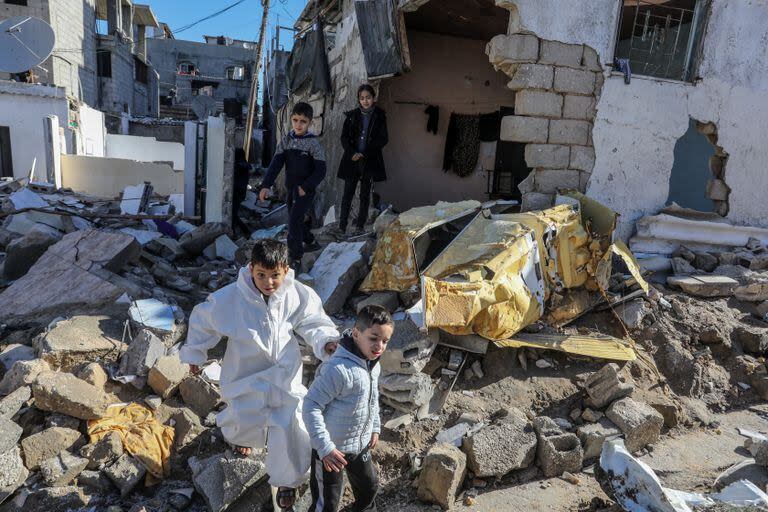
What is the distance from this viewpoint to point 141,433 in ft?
10.3

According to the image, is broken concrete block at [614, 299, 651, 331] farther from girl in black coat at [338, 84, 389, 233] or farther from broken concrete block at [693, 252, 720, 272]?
girl in black coat at [338, 84, 389, 233]

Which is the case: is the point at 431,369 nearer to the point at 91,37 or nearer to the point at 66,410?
the point at 66,410

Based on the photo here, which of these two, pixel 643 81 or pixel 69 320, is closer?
pixel 69 320

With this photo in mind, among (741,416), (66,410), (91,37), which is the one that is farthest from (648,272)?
(91,37)

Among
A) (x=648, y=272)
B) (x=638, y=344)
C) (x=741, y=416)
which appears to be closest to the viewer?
(x=741, y=416)

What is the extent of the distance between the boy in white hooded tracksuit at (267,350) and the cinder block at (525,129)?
358cm

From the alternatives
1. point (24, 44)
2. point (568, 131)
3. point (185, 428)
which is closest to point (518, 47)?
point (568, 131)

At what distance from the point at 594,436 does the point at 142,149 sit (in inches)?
686

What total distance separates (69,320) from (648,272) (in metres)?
5.50

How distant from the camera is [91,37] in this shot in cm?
2048

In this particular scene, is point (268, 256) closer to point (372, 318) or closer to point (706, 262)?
point (372, 318)

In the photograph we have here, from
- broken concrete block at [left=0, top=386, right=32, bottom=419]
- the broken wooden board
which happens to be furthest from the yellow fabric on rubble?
the broken wooden board

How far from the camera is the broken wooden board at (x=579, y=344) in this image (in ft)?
13.5

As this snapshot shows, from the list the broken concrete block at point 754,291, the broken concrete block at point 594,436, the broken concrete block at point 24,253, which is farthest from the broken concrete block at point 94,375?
the broken concrete block at point 754,291
